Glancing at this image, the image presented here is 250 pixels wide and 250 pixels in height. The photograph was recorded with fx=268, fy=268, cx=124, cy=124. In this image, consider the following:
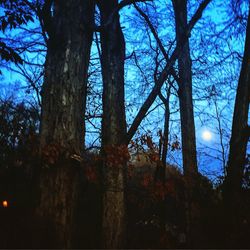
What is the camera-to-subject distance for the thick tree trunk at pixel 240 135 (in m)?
5.98

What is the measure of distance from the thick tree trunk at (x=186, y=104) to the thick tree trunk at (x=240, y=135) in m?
2.12

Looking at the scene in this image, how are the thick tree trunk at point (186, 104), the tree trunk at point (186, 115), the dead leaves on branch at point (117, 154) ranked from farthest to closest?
1. the thick tree trunk at point (186, 104)
2. the tree trunk at point (186, 115)
3. the dead leaves on branch at point (117, 154)

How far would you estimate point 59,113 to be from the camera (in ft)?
14.2

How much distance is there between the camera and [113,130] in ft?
21.5

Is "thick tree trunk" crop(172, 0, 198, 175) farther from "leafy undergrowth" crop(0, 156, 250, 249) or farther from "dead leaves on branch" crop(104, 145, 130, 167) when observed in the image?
"dead leaves on branch" crop(104, 145, 130, 167)

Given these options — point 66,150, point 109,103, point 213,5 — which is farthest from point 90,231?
point 213,5

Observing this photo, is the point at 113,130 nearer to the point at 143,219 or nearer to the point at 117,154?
the point at 117,154

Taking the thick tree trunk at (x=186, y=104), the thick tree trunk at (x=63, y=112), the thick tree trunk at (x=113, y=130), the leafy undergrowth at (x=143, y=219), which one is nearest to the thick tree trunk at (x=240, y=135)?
the leafy undergrowth at (x=143, y=219)

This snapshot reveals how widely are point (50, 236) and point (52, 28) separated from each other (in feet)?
10.9

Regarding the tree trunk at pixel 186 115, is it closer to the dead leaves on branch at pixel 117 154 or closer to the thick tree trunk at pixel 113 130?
the thick tree trunk at pixel 113 130

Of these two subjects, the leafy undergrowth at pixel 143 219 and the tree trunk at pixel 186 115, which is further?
the tree trunk at pixel 186 115

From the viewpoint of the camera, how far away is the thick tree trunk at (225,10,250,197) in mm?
5980

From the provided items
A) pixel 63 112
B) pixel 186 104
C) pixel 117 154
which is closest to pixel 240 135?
pixel 117 154

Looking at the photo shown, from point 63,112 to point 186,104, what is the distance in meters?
5.50
